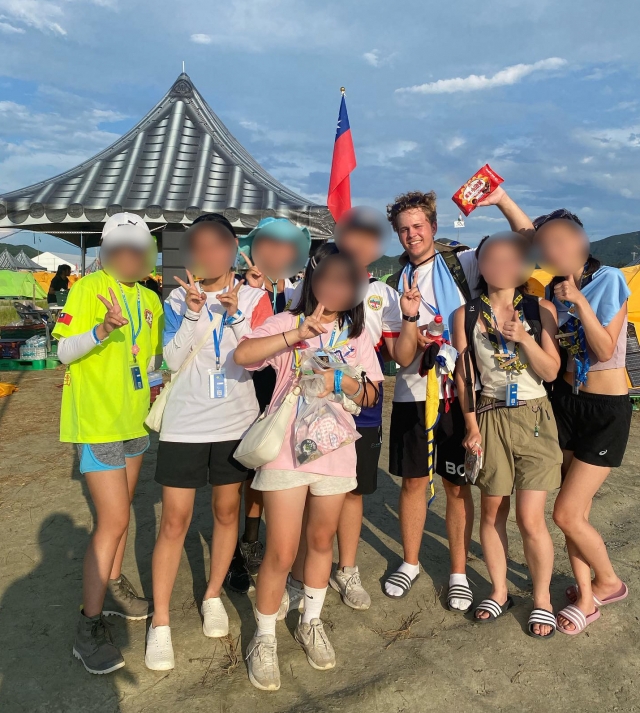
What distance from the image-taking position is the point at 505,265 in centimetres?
256

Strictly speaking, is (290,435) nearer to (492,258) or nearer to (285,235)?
(285,235)

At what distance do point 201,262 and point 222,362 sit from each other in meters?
0.47

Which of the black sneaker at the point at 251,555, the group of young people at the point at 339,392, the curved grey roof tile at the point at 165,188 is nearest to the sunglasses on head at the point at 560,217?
the group of young people at the point at 339,392

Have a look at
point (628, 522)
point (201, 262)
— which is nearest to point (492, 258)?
point (201, 262)

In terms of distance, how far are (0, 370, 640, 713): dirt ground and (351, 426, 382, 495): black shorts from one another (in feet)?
2.35

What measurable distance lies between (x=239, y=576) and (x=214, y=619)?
1.60 ft

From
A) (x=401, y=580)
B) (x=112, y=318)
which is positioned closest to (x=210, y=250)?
(x=112, y=318)

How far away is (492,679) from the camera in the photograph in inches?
91.8

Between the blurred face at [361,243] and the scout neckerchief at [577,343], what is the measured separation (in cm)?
97

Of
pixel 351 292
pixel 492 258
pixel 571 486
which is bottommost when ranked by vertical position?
pixel 571 486

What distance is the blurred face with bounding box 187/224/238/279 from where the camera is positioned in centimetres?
243

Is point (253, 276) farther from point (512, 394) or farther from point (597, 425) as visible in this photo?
point (597, 425)

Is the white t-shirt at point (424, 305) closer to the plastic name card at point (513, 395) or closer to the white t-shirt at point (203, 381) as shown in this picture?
the plastic name card at point (513, 395)

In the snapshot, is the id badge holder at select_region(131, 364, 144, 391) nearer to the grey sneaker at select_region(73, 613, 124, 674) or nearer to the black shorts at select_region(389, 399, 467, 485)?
→ the grey sneaker at select_region(73, 613, 124, 674)
